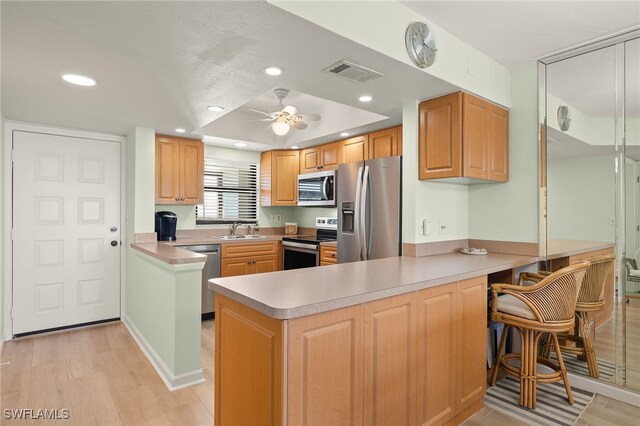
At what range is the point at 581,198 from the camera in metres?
2.56

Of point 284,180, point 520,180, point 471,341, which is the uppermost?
point 284,180

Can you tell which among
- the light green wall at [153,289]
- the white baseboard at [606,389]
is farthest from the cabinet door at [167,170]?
the white baseboard at [606,389]

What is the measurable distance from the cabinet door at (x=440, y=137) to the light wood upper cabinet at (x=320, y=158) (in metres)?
1.74

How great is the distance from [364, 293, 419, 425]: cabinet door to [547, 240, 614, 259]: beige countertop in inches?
65.1

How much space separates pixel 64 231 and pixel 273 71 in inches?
122

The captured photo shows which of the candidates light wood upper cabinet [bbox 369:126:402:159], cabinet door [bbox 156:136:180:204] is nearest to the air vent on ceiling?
light wood upper cabinet [bbox 369:126:402:159]

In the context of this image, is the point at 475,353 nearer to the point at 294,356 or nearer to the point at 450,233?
the point at 450,233

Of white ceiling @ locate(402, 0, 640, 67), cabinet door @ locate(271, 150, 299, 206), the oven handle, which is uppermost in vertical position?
white ceiling @ locate(402, 0, 640, 67)

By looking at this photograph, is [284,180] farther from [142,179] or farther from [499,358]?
[499,358]

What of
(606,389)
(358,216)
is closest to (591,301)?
(606,389)

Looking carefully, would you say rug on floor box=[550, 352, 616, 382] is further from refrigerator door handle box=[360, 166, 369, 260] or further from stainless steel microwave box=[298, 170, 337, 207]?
stainless steel microwave box=[298, 170, 337, 207]

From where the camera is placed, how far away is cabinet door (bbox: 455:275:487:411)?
80.0 inches

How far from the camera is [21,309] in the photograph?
353cm

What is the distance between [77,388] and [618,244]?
13.0ft
